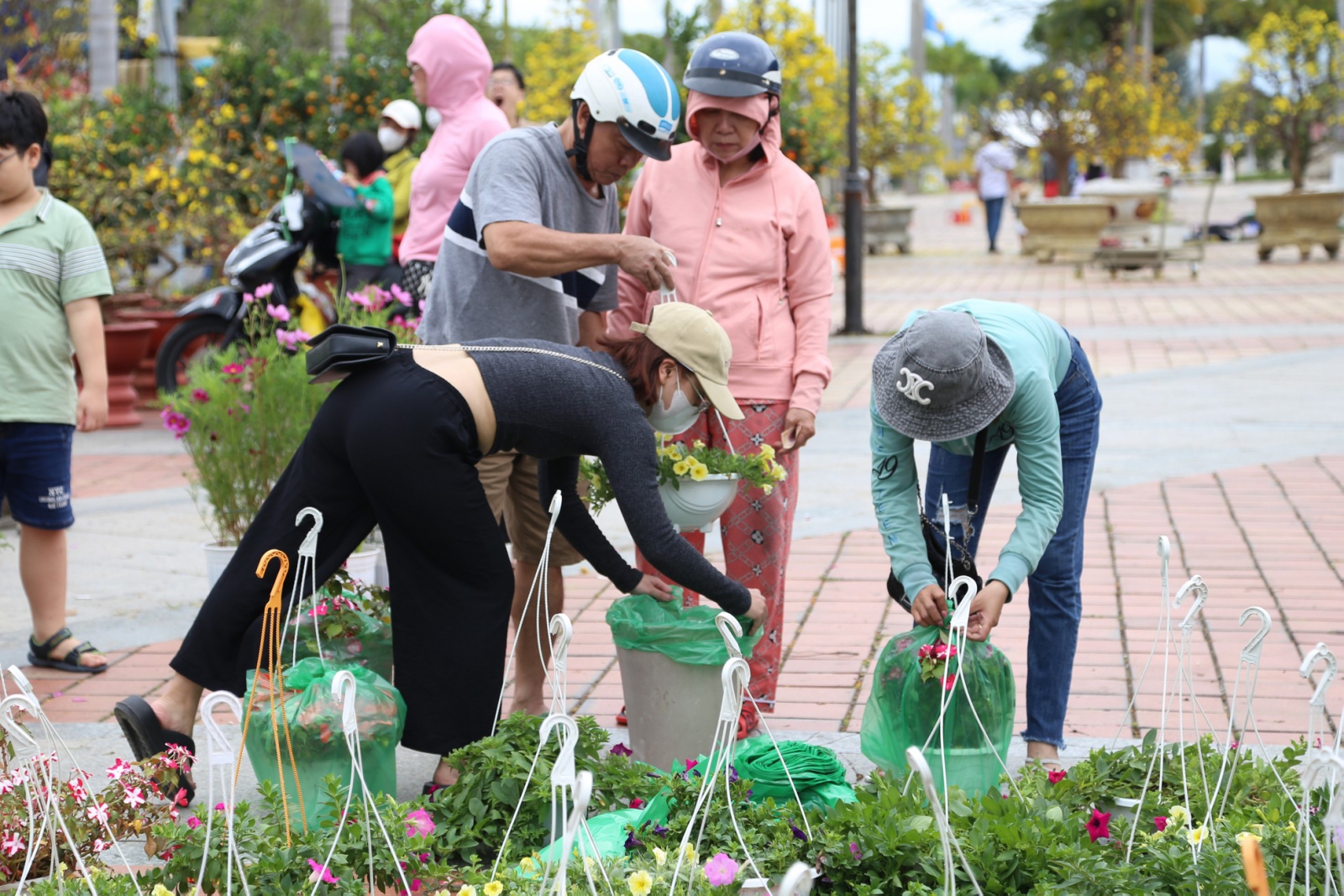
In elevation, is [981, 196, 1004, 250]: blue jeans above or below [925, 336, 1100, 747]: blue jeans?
above

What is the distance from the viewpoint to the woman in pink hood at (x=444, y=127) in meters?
5.15

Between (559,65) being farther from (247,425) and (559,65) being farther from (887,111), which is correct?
(247,425)

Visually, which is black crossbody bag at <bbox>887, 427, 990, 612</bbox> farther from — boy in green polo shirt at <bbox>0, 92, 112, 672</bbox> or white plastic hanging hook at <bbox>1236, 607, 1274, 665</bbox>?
boy in green polo shirt at <bbox>0, 92, 112, 672</bbox>

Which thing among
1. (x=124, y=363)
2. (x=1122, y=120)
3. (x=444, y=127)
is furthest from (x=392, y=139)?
(x=1122, y=120)

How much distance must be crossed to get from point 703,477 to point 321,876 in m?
1.39

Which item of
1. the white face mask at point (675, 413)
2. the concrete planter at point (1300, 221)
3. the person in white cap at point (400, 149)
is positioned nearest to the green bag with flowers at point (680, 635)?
the white face mask at point (675, 413)

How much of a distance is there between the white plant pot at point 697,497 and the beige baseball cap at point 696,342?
0.23 m

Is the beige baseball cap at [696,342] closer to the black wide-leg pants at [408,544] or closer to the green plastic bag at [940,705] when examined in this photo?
the black wide-leg pants at [408,544]

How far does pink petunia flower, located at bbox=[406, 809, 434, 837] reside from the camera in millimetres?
2506

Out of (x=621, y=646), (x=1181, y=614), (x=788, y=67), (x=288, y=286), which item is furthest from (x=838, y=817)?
(x=788, y=67)

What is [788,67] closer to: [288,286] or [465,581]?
[288,286]

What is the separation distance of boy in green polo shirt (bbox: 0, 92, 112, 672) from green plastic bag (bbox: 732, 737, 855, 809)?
2459 mm

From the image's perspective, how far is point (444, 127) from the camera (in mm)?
5258

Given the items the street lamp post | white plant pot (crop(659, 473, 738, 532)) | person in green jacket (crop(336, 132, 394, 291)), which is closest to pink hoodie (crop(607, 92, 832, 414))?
white plant pot (crop(659, 473, 738, 532))
